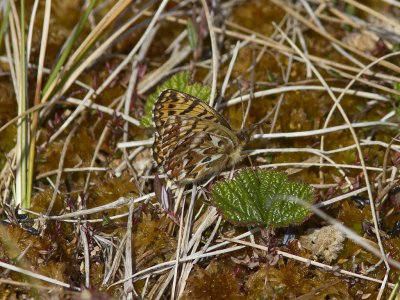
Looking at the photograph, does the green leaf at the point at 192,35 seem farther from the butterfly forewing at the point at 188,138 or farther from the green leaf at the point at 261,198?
the green leaf at the point at 261,198

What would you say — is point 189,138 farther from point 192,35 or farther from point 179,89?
point 192,35

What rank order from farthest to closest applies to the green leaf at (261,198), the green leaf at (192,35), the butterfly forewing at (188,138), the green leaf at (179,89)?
the green leaf at (192,35)
the green leaf at (179,89)
the butterfly forewing at (188,138)
the green leaf at (261,198)

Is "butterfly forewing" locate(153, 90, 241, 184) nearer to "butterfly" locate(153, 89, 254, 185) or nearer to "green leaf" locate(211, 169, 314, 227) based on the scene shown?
"butterfly" locate(153, 89, 254, 185)

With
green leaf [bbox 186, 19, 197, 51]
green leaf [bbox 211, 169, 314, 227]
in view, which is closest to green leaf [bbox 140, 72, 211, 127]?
green leaf [bbox 186, 19, 197, 51]

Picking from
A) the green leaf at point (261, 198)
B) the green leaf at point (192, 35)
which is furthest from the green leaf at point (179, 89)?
the green leaf at point (261, 198)

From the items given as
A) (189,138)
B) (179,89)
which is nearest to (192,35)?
(179,89)

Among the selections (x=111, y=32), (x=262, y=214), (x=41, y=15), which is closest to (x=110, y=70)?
(x=111, y=32)
